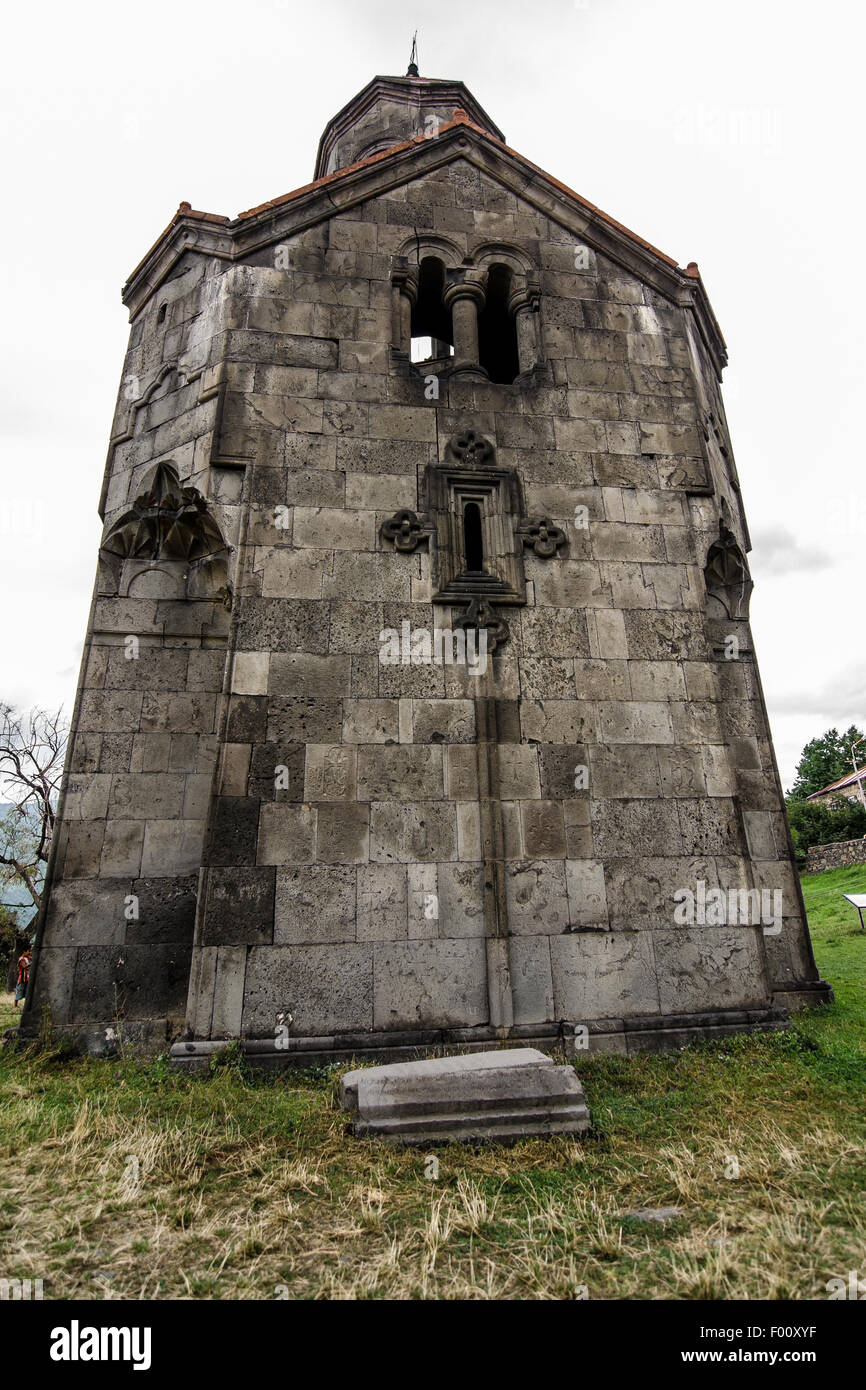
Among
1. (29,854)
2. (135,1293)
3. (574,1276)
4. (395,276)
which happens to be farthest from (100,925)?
(29,854)

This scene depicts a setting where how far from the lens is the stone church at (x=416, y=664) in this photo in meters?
6.41

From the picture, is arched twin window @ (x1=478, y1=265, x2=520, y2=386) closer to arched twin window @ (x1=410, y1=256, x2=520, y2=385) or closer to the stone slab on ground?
arched twin window @ (x1=410, y1=256, x2=520, y2=385)

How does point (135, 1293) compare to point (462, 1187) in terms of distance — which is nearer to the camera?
point (135, 1293)

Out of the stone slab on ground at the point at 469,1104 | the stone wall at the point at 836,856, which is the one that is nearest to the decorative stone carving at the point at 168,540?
the stone slab on ground at the point at 469,1104

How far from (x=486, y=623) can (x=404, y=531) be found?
1.30 meters

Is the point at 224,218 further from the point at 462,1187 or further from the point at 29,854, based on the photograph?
the point at 29,854

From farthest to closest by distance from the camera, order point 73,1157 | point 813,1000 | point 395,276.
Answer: point 395,276 → point 813,1000 → point 73,1157

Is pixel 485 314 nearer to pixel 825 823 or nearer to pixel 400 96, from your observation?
pixel 400 96

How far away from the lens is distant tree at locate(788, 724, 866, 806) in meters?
56.9

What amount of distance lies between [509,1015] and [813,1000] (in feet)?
11.3

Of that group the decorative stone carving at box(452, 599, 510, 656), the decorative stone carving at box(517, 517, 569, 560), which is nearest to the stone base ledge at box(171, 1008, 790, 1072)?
the decorative stone carving at box(452, 599, 510, 656)

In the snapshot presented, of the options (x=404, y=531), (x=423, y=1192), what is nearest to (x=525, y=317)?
(x=404, y=531)

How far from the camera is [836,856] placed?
101ft
